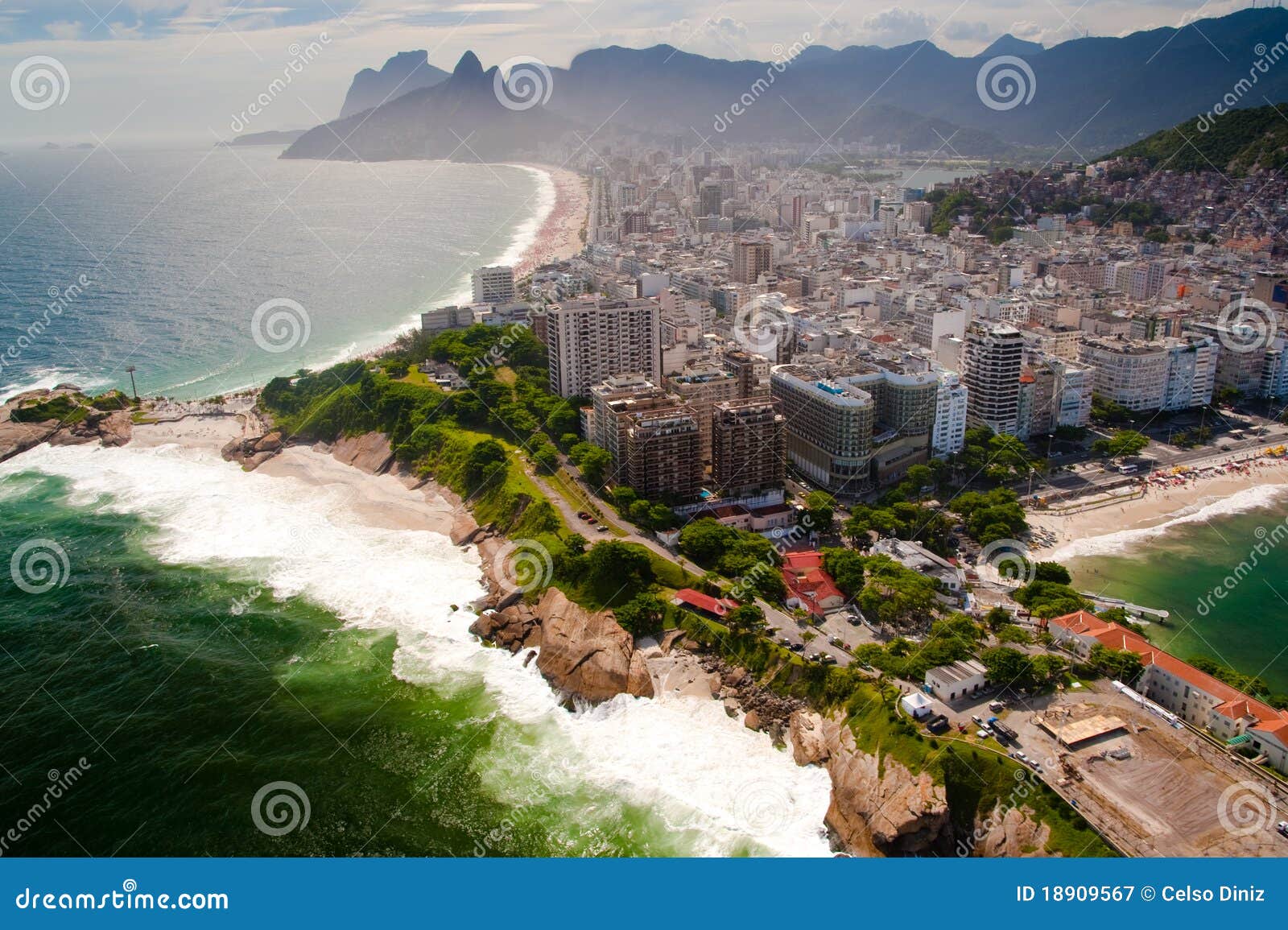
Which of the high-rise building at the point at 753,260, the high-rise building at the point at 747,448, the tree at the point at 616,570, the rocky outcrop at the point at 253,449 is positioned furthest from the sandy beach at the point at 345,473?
the high-rise building at the point at 753,260

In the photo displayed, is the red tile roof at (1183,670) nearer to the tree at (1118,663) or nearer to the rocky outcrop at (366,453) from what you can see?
the tree at (1118,663)

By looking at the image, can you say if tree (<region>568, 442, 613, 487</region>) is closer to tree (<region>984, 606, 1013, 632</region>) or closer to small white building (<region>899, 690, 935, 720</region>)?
tree (<region>984, 606, 1013, 632</region>)

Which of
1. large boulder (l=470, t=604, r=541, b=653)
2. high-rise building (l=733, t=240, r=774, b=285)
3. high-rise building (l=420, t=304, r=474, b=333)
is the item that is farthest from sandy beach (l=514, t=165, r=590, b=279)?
large boulder (l=470, t=604, r=541, b=653)

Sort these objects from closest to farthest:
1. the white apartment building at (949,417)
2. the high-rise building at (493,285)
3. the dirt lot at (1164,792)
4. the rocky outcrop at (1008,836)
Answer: the dirt lot at (1164,792) < the rocky outcrop at (1008,836) < the white apartment building at (949,417) < the high-rise building at (493,285)

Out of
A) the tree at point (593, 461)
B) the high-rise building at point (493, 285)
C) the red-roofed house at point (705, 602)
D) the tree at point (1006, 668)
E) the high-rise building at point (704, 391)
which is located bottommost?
the red-roofed house at point (705, 602)

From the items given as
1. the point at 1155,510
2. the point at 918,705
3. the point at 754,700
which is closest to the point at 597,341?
the point at 754,700

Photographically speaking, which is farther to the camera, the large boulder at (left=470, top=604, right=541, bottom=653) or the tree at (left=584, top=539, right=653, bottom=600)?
the tree at (left=584, top=539, right=653, bottom=600)
